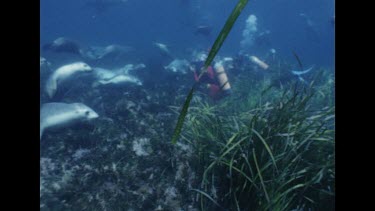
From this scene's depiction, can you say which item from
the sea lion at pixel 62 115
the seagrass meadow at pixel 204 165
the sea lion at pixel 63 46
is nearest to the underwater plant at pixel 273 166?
the seagrass meadow at pixel 204 165

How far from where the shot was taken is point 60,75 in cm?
947

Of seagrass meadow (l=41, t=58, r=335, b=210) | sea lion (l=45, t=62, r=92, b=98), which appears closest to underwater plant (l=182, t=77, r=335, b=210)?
seagrass meadow (l=41, t=58, r=335, b=210)

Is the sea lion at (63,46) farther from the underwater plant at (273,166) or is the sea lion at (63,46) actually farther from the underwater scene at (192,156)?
the underwater plant at (273,166)

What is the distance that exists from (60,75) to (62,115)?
3.99 metres

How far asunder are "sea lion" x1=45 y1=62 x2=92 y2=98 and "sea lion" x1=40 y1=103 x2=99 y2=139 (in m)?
2.31

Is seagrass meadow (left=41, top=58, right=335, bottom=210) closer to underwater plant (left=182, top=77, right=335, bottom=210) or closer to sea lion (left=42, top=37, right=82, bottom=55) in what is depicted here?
underwater plant (left=182, top=77, right=335, bottom=210)

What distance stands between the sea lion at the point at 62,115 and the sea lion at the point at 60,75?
2307mm

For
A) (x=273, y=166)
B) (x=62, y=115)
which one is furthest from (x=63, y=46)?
(x=273, y=166)

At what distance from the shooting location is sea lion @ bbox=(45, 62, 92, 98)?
28.2 ft

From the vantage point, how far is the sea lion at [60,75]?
28.2ft

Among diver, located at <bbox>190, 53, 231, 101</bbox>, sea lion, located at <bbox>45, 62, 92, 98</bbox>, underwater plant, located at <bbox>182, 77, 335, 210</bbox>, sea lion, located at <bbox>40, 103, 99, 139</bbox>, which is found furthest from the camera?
diver, located at <bbox>190, 53, 231, 101</bbox>
